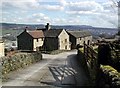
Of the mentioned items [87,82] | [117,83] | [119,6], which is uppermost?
[119,6]

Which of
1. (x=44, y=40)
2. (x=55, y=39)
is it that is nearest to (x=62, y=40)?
(x=55, y=39)

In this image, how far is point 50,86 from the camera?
13.2 metres

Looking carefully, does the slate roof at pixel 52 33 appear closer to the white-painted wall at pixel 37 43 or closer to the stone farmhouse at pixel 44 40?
the stone farmhouse at pixel 44 40

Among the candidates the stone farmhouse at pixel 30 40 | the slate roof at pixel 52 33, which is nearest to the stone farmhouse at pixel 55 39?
the slate roof at pixel 52 33

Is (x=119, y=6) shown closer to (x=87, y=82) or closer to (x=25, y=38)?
(x=87, y=82)

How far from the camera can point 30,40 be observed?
61688 millimetres

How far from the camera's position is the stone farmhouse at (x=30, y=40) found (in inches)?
2426

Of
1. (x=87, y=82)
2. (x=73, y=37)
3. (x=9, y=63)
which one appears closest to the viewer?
(x=87, y=82)

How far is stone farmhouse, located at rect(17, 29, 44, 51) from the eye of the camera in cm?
6162

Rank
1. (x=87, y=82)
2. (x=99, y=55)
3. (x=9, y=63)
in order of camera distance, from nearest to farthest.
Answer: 1. (x=99, y=55)
2. (x=87, y=82)
3. (x=9, y=63)

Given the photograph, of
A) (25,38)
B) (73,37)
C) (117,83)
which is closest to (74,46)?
(73,37)

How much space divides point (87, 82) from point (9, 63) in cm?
654

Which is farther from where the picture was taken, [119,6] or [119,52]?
[119,6]

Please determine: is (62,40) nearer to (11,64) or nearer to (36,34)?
(36,34)
